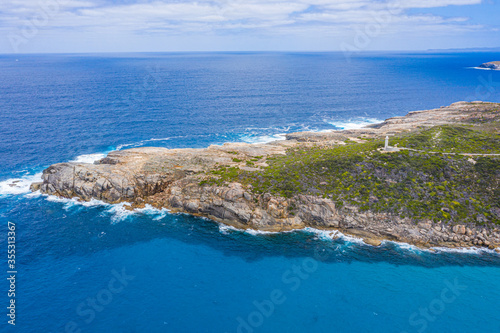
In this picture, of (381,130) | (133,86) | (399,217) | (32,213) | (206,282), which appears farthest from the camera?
(133,86)

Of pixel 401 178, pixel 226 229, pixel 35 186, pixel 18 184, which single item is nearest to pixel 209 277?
pixel 226 229

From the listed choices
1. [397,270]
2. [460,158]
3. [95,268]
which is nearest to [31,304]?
[95,268]

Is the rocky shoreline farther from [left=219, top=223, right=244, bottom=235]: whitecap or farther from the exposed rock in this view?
[left=219, top=223, right=244, bottom=235]: whitecap

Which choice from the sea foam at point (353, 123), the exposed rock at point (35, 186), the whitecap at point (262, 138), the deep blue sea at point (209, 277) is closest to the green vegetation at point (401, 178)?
the deep blue sea at point (209, 277)

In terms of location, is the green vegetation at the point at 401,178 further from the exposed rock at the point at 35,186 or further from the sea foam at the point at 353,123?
the sea foam at the point at 353,123

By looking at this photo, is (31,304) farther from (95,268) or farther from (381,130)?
(381,130)

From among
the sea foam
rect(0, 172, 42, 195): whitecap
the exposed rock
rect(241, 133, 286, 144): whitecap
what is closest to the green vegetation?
rect(241, 133, 286, 144): whitecap
